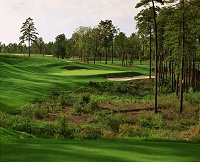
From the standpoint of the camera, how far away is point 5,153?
10.4 metres

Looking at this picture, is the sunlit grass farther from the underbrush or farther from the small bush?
the small bush

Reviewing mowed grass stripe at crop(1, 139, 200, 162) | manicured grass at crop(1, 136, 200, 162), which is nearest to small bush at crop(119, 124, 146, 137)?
mowed grass stripe at crop(1, 139, 200, 162)

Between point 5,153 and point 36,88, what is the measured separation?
103 ft

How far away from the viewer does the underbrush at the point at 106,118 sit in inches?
776

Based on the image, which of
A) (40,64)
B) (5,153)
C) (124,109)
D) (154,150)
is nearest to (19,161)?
(5,153)

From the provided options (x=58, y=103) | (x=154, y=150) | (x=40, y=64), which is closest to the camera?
(x=154, y=150)

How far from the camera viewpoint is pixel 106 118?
23.9 meters

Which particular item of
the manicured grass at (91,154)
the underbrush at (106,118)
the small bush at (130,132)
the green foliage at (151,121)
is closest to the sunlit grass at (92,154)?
the manicured grass at (91,154)

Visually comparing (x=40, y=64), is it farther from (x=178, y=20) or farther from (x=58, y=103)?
(x=178, y=20)

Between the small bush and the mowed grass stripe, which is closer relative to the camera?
the mowed grass stripe

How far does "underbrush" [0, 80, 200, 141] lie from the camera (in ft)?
64.7

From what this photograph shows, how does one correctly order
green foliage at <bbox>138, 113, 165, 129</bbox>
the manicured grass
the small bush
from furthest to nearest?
green foliage at <bbox>138, 113, 165, 129</bbox>, the small bush, the manicured grass

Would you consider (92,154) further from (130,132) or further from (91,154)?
(130,132)

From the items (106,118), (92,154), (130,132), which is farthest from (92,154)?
(106,118)
